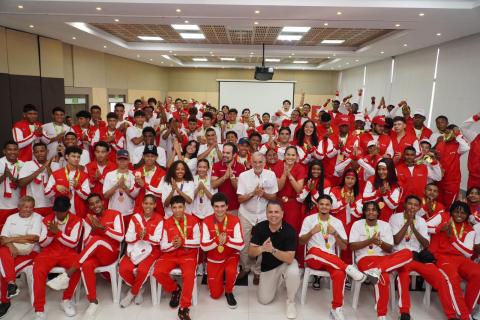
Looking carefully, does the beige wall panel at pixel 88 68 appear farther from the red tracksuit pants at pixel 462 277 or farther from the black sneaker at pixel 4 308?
the red tracksuit pants at pixel 462 277

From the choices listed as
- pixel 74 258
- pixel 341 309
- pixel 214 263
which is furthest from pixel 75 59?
pixel 341 309

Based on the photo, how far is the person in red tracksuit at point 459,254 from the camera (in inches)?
133

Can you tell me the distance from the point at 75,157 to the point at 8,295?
1.60 metres

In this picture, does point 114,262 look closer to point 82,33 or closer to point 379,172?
point 379,172

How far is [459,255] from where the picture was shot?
146 inches

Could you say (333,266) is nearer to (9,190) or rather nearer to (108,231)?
(108,231)

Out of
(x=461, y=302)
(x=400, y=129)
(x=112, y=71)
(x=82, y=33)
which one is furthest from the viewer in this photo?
(x=112, y=71)

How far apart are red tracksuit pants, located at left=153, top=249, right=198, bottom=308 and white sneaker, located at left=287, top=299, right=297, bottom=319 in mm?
996

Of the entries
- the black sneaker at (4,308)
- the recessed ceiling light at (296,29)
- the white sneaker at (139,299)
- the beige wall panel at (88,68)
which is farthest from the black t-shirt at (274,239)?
the beige wall panel at (88,68)

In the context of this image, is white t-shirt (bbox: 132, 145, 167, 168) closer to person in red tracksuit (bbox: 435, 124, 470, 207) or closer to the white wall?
person in red tracksuit (bbox: 435, 124, 470, 207)

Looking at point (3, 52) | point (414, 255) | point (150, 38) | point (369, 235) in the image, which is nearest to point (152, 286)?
point (369, 235)

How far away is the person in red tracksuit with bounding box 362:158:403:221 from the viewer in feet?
13.4

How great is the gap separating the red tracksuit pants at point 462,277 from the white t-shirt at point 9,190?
4.87m

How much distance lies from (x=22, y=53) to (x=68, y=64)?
2.13 m
